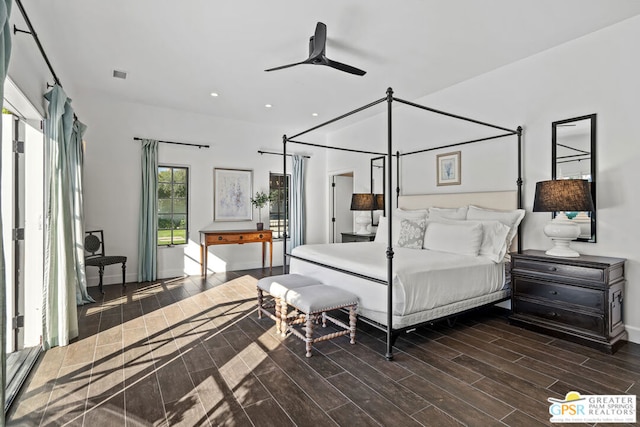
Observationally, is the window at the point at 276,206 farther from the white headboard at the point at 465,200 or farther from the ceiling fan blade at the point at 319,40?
the ceiling fan blade at the point at 319,40

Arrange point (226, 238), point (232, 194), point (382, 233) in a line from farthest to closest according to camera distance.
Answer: point (232, 194) < point (226, 238) < point (382, 233)

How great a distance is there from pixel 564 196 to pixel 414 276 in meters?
1.62

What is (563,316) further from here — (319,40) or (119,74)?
(119,74)

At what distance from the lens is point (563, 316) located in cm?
308

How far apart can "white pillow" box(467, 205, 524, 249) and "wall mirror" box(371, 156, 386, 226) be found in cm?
195

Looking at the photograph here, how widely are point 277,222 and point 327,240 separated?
51.3 inches

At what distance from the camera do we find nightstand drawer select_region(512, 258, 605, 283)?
9.46ft

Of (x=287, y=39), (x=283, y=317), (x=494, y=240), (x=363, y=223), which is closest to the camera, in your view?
(x=283, y=317)

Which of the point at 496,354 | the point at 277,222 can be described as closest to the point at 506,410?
the point at 496,354

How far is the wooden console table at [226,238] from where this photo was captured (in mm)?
5652

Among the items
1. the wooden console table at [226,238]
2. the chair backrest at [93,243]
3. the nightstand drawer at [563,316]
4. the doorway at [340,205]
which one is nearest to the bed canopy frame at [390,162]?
the nightstand drawer at [563,316]

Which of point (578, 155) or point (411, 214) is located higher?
point (578, 155)

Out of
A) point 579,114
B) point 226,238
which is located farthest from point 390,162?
point 226,238

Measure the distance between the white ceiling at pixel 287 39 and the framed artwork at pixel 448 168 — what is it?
3.24 ft
